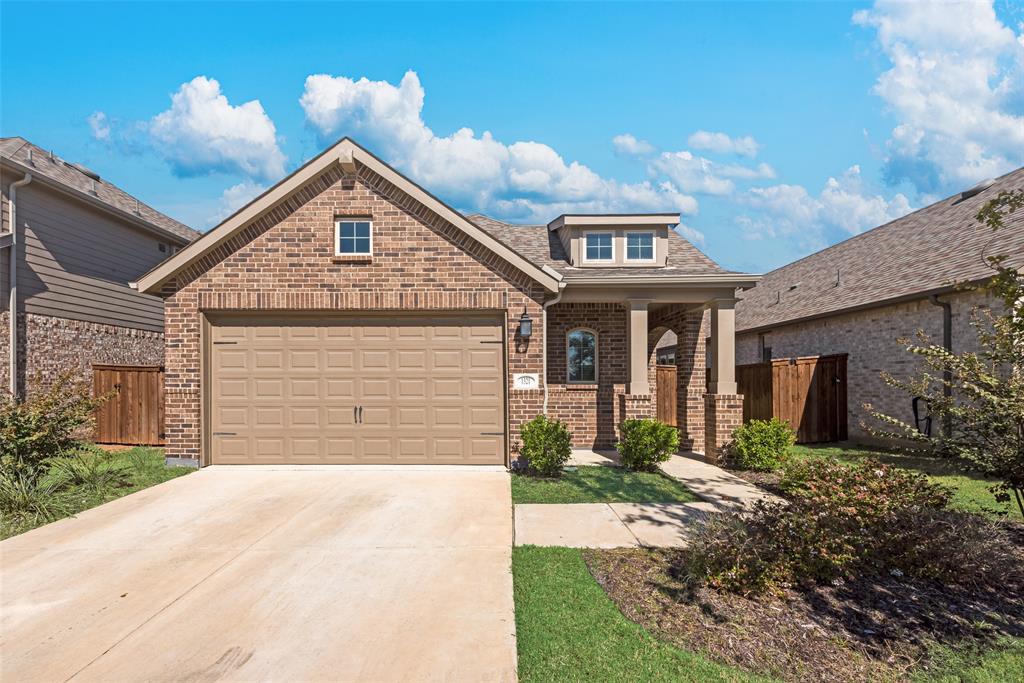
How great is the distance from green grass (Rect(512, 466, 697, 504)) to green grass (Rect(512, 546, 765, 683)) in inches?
119

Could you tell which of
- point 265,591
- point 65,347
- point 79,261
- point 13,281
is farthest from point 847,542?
point 79,261

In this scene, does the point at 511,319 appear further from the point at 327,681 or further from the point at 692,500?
the point at 327,681

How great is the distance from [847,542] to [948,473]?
6495mm

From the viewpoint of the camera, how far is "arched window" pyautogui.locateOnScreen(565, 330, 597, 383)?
12.7 meters

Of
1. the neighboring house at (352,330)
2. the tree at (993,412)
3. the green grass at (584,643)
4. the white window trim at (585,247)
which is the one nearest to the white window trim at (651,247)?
the white window trim at (585,247)

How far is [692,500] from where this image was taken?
7793mm

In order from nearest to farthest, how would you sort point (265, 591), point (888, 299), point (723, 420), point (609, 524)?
point (265, 591)
point (609, 524)
point (723, 420)
point (888, 299)

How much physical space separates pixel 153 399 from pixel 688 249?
42.6 feet

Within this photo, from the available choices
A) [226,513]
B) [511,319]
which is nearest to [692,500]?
[511,319]

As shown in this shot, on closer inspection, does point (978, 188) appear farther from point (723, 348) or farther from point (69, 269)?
point (69, 269)

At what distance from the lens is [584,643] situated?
3809mm

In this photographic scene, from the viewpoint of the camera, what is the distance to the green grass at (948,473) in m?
6.71

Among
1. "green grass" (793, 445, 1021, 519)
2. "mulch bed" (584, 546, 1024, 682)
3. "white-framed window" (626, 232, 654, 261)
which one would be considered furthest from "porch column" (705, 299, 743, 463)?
"mulch bed" (584, 546, 1024, 682)

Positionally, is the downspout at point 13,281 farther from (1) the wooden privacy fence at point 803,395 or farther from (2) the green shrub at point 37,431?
(1) the wooden privacy fence at point 803,395
